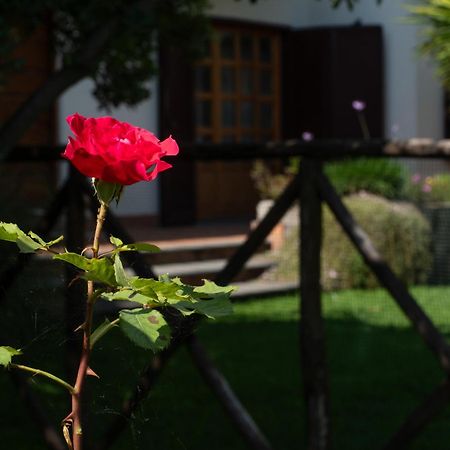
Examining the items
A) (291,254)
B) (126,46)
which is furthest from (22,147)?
(291,254)

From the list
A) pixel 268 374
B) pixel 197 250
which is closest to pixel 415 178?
pixel 197 250

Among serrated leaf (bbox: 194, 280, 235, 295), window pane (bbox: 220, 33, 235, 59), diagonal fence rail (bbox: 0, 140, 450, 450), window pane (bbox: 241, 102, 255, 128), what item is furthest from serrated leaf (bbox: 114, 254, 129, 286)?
window pane (bbox: 241, 102, 255, 128)

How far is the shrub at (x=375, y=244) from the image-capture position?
27.3 feet

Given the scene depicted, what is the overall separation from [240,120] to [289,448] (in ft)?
27.5

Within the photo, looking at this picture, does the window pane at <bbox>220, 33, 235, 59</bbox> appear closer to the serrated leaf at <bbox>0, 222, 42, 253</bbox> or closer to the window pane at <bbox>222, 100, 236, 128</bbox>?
the window pane at <bbox>222, 100, 236, 128</bbox>

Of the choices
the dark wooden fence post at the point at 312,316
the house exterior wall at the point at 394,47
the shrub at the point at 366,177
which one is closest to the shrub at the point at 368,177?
the shrub at the point at 366,177

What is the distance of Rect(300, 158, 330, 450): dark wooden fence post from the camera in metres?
3.48

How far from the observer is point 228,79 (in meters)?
12.4

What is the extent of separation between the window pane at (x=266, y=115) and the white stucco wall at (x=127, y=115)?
1965 millimetres

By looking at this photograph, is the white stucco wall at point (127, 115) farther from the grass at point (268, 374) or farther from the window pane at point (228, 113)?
the grass at point (268, 374)

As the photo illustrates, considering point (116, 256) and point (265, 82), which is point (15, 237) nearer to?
point (116, 256)

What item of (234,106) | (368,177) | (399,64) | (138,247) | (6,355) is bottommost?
(368,177)

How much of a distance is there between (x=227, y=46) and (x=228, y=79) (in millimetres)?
373

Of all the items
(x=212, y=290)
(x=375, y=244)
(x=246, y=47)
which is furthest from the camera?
(x=246, y=47)
